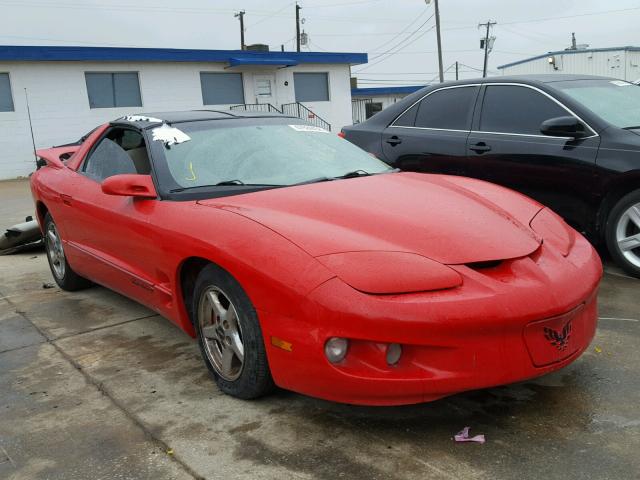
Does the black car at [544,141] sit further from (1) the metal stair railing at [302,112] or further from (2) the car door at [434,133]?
(1) the metal stair railing at [302,112]

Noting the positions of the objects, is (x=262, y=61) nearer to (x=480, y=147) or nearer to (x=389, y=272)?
(x=480, y=147)

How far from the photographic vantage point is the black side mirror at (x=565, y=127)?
4.47 metres

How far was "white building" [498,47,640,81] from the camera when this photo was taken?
98.8 ft

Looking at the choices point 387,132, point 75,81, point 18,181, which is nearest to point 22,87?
point 75,81

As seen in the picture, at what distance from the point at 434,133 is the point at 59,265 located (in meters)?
3.34

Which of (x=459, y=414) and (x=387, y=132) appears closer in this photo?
(x=459, y=414)

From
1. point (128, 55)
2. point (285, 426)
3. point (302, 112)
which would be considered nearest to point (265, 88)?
point (302, 112)

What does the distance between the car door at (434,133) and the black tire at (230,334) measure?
3018mm

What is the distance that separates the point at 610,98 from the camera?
4934 mm

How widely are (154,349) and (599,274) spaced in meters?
2.42

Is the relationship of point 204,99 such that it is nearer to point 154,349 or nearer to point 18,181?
point 18,181

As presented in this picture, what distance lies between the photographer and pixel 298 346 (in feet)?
7.86

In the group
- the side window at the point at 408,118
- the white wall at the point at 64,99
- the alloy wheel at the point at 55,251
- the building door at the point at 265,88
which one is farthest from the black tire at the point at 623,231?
the building door at the point at 265,88

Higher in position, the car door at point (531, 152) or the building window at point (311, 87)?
the building window at point (311, 87)
